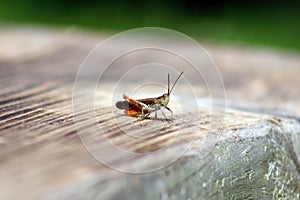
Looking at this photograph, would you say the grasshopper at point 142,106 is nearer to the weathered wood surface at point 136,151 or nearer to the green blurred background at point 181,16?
the weathered wood surface at point 136,151

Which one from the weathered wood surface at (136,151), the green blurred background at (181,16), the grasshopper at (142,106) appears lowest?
the weathered wood surface at (136,151)

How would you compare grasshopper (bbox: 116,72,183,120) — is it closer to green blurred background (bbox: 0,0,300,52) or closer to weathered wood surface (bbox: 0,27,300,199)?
weathered wood surface (bbox: 0,27,300,199)

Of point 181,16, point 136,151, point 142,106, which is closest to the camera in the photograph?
point 136,151

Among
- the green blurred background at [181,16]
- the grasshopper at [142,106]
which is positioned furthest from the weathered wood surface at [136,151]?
the green blurred background at [181,16]

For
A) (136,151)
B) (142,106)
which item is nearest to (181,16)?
(142,106)

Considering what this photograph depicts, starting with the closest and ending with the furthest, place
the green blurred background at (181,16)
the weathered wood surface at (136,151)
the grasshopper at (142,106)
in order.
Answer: the weathered wood surface at (136,151) → the grasshopper at (142,106) → the green blurred background at (181,16)

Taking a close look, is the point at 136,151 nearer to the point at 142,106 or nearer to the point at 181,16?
the point at 142,106

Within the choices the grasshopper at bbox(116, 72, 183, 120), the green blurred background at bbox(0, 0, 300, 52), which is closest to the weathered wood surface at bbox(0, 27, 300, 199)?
the grasshopper at bbox(116, 72, 183, 120)
